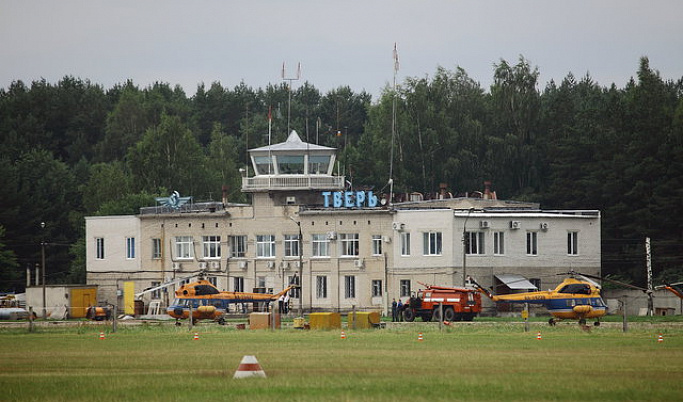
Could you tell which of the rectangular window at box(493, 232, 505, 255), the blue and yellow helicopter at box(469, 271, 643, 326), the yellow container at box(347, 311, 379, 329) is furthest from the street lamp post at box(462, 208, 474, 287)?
the yellow container at box(347, 311, 379, 329)

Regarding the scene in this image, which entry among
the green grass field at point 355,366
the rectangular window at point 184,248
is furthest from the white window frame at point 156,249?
the green grass field at point 355,366

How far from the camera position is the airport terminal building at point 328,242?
92.2 meters

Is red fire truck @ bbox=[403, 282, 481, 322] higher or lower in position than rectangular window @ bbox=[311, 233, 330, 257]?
lower

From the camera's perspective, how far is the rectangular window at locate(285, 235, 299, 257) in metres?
98.0

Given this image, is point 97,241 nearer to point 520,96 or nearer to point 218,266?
point 218,266

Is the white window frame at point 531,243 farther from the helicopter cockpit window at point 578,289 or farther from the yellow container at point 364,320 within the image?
the yellow container at point 364,320

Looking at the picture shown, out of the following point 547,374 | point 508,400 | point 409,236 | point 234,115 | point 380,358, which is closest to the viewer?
point 508,400

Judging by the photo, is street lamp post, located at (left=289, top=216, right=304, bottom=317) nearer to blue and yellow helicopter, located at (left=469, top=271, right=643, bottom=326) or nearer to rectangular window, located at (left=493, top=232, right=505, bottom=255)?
rectangular window, located at (left=493, top=232, right=505, bottom=255)

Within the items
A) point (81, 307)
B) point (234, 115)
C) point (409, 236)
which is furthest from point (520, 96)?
point (234, 115)

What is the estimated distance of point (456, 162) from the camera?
5027 inches

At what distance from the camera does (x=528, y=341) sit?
51.1 m

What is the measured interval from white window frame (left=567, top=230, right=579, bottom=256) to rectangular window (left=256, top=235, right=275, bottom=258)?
2073 cm

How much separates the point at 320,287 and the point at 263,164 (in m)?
9.79

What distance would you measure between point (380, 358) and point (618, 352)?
761 cm
